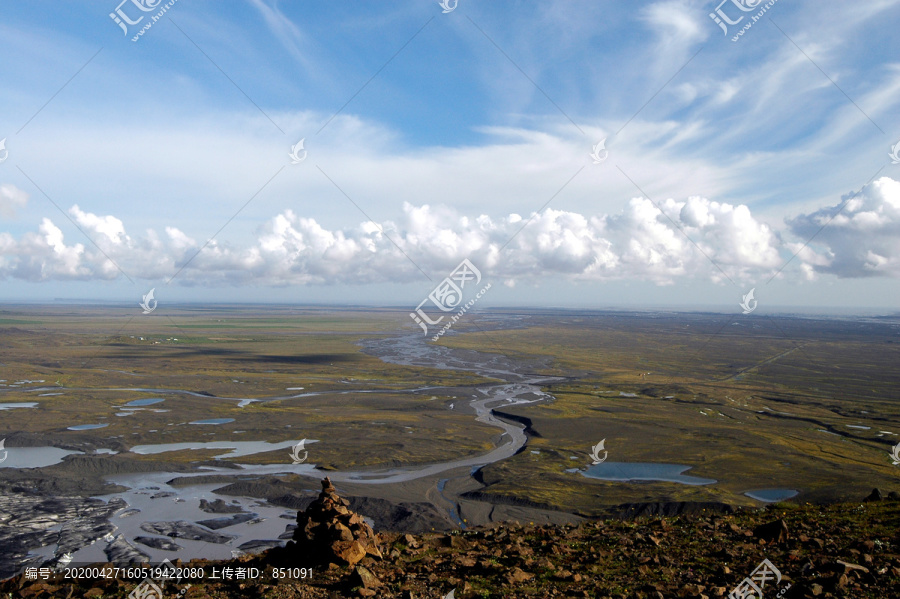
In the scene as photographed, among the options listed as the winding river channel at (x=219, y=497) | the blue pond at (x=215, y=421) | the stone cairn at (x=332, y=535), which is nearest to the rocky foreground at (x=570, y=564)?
the stone cairn at (x=332, y=535)

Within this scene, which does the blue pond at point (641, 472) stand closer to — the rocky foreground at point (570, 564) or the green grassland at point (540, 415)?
the green grassland at point (540, 415)

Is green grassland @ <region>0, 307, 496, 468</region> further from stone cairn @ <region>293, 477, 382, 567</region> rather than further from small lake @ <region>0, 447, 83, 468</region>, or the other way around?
stone cairn @ <region>293, 477, 382, 567</region>

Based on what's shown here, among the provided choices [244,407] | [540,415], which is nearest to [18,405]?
[244,407]

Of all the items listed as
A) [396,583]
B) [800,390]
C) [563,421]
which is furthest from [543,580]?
[800,390]

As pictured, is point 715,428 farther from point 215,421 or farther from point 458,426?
point 215,421

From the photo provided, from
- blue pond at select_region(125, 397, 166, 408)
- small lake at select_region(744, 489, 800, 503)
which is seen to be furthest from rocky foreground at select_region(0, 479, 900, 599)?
blue pond at select_region(125, 397, 166, 408)

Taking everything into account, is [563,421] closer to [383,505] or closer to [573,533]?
[383,505]
